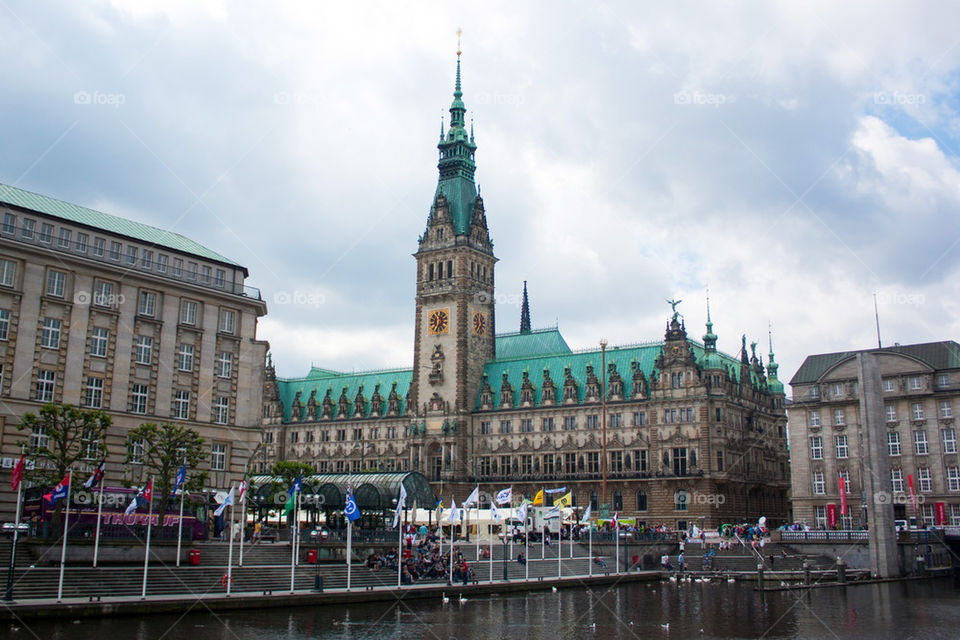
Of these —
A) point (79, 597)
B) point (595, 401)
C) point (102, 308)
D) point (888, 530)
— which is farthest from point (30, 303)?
point (595, 401)

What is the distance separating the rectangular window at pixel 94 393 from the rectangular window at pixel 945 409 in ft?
281

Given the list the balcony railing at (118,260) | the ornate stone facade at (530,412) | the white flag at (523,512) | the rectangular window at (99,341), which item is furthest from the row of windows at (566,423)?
the rectangular window at (99,341)

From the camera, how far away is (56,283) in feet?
222

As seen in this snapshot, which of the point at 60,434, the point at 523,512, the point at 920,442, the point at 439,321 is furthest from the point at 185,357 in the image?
the point at 920,442

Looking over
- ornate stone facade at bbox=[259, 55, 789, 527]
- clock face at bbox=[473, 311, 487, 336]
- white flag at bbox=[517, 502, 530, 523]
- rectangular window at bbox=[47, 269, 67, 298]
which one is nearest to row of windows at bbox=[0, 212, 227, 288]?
rectangular window at bbox=[47, 269, 67, 298]

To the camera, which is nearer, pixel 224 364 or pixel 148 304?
pixel 148 304

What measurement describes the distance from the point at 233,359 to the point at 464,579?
28.7 metres

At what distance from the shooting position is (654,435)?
399 feet

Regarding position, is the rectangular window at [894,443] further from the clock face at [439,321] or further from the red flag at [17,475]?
the red flag at [17,475]

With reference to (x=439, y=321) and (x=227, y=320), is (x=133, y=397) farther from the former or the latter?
(x=439, y=321)

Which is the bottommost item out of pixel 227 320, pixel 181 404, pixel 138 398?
pixel 181 404

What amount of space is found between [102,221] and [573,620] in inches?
1939

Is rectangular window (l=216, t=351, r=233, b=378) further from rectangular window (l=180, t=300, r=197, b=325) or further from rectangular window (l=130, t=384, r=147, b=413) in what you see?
rectangular window (l=130, t=384, r=147, b=413)

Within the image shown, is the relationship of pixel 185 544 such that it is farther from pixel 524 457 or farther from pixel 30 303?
pixel 524 457
